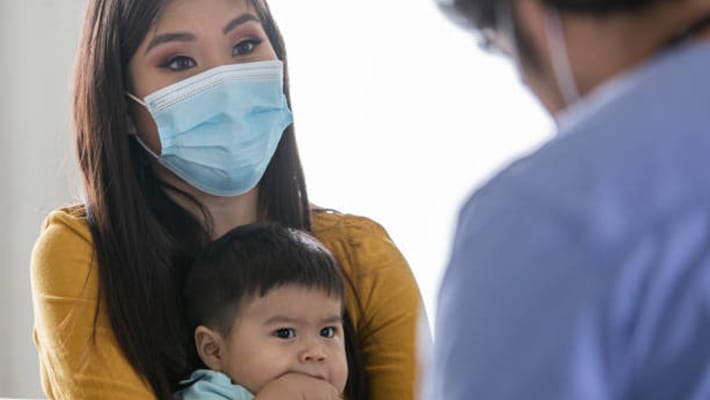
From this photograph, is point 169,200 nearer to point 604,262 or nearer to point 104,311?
point 104,311

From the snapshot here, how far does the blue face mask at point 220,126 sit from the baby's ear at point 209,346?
285 millimetres

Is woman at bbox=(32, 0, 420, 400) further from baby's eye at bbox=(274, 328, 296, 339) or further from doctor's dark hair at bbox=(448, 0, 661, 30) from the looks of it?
doctor's dark hair at bbox=(448, 0, 661, 30)

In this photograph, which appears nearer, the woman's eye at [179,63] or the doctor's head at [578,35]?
the doctor's head at [578,35]

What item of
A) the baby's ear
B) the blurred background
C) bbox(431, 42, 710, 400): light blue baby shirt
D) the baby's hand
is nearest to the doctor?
bbox(431, 42, 710, 400): light blue baby shirt

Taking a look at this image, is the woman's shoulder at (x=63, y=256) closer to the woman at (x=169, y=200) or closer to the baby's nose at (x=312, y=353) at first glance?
the woman at (x=169, y=200)

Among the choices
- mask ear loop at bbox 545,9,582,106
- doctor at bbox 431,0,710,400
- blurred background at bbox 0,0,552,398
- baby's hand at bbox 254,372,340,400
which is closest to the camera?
doctor at bbox 431,0,710,400

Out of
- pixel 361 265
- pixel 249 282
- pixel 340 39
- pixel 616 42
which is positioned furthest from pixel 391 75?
pixel 616 42

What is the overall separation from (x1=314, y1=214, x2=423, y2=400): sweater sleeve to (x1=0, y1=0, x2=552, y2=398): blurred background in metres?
0.69

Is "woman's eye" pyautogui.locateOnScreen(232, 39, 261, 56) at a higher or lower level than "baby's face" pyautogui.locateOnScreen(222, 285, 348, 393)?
higher

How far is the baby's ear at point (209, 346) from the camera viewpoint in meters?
1.91

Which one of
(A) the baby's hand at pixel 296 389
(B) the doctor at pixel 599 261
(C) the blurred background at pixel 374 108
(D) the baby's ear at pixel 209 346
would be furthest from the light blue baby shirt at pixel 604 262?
(C) the blurred background at pixel 374 108

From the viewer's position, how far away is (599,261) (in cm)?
73

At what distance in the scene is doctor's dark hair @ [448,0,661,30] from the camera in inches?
32.1

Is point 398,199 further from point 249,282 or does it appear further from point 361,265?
point 249,282
